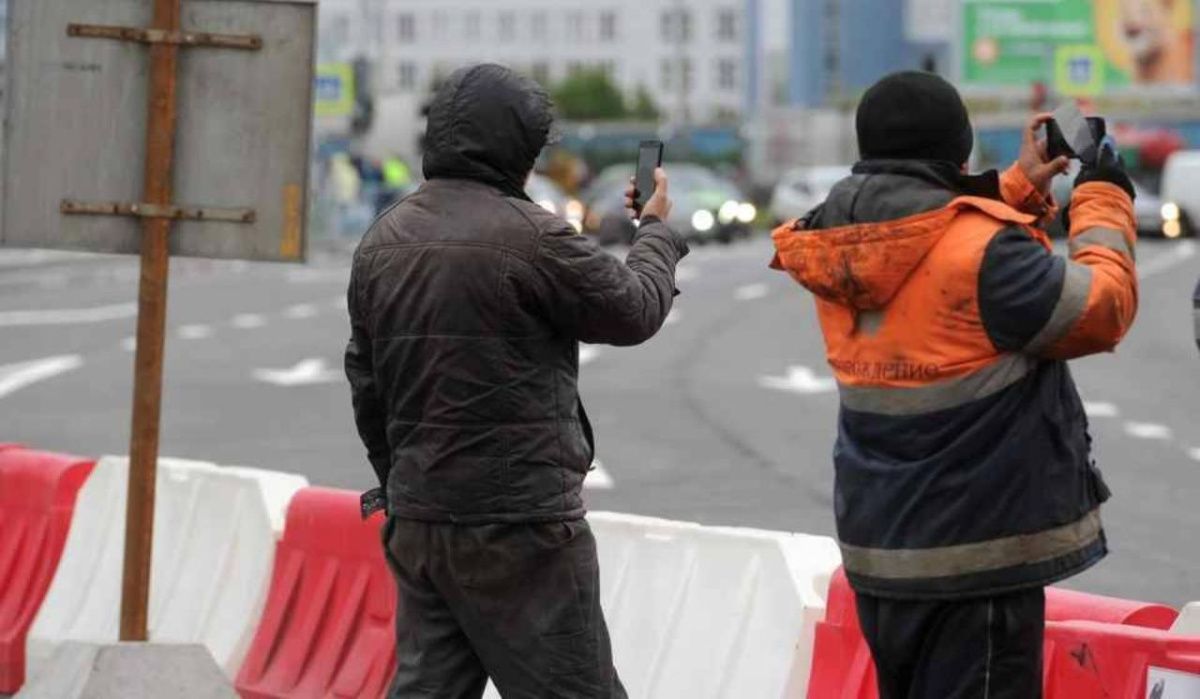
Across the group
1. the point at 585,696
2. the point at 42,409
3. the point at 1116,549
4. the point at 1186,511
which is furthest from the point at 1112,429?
the point at 585,696

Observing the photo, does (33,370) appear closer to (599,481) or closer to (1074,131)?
(599,481)

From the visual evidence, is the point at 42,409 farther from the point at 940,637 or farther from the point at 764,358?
the point at 940,637

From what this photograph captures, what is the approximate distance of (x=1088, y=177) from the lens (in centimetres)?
484

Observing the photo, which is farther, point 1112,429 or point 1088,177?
point 1112,429

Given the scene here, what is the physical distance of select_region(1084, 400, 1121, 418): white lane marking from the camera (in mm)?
18219

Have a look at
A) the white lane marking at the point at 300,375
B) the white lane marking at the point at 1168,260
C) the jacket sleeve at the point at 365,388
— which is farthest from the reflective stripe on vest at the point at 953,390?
the white lane marking at the point at 1168,260

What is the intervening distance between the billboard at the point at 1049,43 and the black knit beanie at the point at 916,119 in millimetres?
72740

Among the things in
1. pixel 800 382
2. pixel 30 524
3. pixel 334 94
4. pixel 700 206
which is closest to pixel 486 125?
pixel 30 524

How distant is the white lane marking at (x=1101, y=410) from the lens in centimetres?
1822

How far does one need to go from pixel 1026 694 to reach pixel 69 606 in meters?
4.45

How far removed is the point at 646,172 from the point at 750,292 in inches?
1171

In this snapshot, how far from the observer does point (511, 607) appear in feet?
16.9

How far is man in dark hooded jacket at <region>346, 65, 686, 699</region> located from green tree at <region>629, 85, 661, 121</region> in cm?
14492

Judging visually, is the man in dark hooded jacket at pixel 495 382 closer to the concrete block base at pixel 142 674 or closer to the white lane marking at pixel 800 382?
the concrete block base at pixel 142 674
